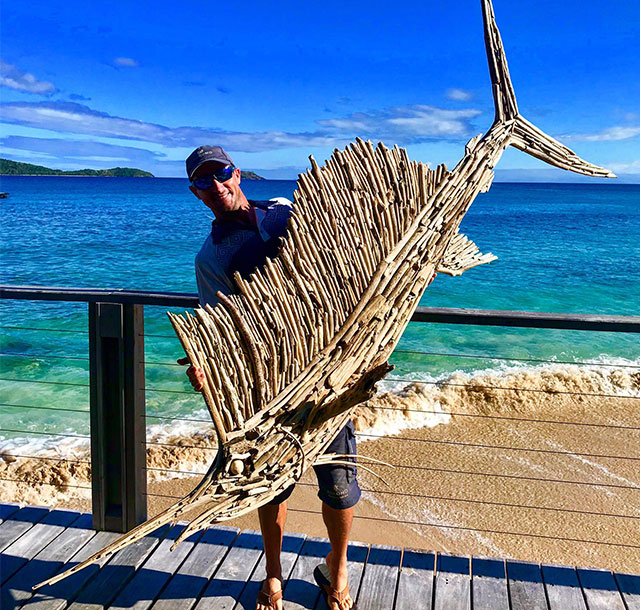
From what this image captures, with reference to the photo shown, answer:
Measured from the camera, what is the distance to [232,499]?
1301mm

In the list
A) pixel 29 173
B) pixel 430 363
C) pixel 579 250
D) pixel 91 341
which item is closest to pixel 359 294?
pixel 91 341

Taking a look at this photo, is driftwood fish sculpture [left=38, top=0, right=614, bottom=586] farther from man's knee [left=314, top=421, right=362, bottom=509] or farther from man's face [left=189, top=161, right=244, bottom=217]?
man's knee [left=314, top=421, right=362, bottom=509]

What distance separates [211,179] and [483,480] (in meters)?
4.74

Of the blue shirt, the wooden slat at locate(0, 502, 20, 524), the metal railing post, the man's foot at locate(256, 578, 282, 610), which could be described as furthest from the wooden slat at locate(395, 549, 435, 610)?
the wooden slat at locate(0, 502, 20, 524)

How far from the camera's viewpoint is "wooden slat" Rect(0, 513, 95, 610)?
203cm

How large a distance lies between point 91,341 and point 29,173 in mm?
87155

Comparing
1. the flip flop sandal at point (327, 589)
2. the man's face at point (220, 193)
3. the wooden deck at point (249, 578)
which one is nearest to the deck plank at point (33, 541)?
the wooden deck at point (249, 578)

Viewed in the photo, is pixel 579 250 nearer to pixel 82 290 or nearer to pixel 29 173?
pixel 82 290

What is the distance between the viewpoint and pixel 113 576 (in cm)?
213

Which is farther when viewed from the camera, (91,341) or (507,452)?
(507,452)

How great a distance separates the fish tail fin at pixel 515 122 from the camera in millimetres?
1977

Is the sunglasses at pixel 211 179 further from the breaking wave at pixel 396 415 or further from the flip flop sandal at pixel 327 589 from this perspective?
the breaking wave at pixel 396 415

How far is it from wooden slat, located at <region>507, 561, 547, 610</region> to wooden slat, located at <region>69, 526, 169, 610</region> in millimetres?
1192

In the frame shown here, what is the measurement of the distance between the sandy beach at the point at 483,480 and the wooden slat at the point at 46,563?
5.41ft
